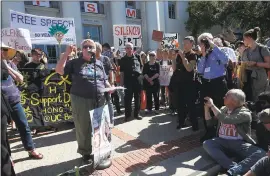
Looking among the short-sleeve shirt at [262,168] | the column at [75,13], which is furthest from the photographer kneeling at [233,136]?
the column at [75,13]

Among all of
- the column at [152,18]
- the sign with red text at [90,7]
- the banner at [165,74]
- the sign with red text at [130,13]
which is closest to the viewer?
the banner at [165,74]

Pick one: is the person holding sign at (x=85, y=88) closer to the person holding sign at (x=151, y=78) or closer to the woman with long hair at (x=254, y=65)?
the woman with long hair at (x=254, y=65)

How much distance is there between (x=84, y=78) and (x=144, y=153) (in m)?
1.58

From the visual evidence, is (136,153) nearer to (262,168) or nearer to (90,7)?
(262,168)

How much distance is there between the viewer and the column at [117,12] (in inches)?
812

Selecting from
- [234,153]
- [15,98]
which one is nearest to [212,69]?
[234,153]

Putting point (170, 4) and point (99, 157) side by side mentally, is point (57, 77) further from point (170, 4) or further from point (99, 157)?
point (170, 4)

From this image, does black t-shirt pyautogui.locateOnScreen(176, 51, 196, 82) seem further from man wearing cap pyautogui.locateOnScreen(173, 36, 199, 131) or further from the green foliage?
the green foliage

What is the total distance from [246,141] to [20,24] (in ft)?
22.9

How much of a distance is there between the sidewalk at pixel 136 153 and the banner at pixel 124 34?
4.04 metres

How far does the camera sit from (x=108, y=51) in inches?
320

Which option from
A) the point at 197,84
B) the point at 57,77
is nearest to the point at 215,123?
the point at 197,84

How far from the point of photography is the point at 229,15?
23.7m

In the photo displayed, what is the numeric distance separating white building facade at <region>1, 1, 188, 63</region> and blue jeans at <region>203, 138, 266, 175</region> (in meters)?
13.5
